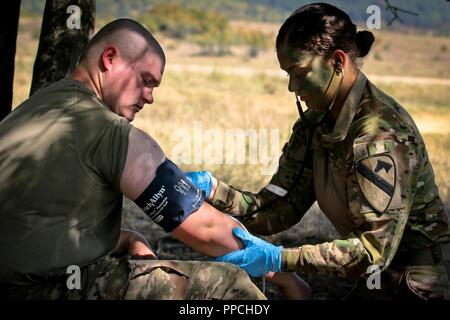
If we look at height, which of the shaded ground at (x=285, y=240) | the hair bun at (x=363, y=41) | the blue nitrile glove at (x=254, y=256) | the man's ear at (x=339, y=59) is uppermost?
the hair bun at (x=363, y=41)

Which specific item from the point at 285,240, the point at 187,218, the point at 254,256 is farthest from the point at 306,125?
the point at 285,240

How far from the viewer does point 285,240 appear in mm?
6262

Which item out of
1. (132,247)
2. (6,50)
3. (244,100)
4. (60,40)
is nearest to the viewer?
(132,247)

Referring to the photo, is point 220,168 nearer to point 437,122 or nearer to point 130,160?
point 130,160

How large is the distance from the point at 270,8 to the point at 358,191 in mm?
37185

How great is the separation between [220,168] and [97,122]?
224 inches

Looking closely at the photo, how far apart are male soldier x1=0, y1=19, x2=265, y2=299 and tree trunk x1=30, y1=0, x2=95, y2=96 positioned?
199cm

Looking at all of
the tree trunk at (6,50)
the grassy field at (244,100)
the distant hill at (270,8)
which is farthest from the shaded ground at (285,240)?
the distant hill at (270,8)

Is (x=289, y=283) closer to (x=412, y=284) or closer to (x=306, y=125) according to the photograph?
(x=412, y=284)

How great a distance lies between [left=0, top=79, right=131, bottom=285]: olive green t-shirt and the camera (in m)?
3.01

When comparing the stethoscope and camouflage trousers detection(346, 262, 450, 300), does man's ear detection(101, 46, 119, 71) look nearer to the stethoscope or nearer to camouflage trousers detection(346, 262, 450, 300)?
the stethoscope

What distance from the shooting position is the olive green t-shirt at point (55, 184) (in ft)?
9.87

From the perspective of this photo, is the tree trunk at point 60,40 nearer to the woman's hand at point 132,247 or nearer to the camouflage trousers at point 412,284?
the woman's hand at point 132,247
